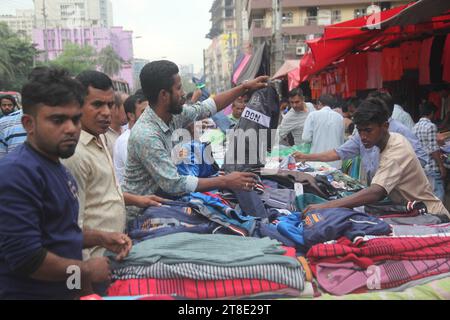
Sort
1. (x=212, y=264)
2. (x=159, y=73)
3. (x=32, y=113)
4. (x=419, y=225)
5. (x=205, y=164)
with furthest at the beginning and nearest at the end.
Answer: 1. (x=205, y=164)
2. (x=159, y=73)
3. (x=419, y=225)
4. (x=212, y=264)
5. (x=32, y=113)

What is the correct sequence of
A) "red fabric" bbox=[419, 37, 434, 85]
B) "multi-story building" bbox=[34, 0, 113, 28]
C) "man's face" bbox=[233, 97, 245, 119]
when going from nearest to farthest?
"man's face" bbox=[233, 97, 245, 119] → "red fabric" bbox=[419, 37, 434, 85] → "multi-story building" bbox=[34, 0, 113, 28]

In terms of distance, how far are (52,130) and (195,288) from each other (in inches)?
34.2

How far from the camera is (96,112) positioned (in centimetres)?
220

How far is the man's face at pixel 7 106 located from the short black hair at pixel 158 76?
17.4ft

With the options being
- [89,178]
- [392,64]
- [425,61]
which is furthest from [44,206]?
[392,64]

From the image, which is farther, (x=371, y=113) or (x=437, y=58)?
(x=437, y=58)

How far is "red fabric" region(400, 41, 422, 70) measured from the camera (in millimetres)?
7773

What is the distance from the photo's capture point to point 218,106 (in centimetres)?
332

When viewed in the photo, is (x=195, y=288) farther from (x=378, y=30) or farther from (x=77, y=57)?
(x=77, y=57)

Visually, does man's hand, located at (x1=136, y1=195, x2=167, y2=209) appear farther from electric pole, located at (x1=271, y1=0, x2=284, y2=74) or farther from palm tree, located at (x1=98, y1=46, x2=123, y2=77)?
palm tree, located at (x1=98, y1=46, x2=123, y2=77)

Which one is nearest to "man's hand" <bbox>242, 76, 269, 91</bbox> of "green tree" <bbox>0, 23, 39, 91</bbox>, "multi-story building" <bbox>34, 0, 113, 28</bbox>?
"green tree" <bbox>0, 23, 39, 91</bbox>
